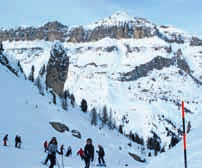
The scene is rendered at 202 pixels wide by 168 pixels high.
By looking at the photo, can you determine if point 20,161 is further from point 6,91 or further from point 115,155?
point 6,91

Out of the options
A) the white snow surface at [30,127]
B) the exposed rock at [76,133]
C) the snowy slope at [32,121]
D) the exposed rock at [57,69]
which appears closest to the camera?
the white snow surface at [30,127]

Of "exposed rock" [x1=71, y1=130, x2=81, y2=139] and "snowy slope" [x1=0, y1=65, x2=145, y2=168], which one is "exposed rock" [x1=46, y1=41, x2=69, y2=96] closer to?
"snowy slope" [x1=0, y1=65, x2=145, y2=168]

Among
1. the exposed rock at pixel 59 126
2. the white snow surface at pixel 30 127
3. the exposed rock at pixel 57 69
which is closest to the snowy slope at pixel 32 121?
the white snow surface at pixel 30 127

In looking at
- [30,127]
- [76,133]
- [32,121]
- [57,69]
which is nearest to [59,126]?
[76,133]

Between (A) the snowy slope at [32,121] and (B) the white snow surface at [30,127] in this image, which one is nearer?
(B) the white snow surface at [30,127]

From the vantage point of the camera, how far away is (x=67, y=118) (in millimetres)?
82188

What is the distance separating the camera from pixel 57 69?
145375 millimetres

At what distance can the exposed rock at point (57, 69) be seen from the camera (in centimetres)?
13612

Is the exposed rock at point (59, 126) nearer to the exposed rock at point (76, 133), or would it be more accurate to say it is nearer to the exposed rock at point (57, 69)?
the exposed rock at point (76, 133)

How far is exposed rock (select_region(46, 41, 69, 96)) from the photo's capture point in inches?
5359

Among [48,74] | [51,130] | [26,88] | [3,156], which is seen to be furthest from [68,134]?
[48,74]

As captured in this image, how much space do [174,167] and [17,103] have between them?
5859 centimetres

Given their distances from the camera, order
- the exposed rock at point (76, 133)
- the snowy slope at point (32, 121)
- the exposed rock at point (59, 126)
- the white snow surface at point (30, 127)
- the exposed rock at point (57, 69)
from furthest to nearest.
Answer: the exposed rock at point (57, 69), the exposed rock at point (76, 133), the exposed rock at point (59, 126), the snowy slope at point (32, 121), the white snow surface at point (30, 127)

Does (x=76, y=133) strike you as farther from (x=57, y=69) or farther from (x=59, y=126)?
(x=57, y=69)
